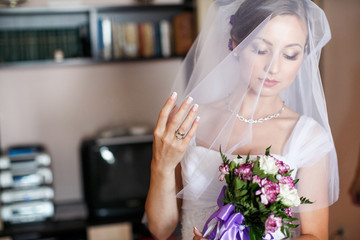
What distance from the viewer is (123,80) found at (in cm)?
336

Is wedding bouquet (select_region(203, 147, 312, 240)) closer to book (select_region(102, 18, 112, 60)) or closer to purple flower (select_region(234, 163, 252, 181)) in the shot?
purple flower (select_region(234, 163, 252, 181))

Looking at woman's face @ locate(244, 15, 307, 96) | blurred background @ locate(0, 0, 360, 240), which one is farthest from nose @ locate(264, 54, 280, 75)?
blurred background @ locate(0, 0, 360, 240)

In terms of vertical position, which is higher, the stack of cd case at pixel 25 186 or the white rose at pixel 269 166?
the white rose at pixel 269 166

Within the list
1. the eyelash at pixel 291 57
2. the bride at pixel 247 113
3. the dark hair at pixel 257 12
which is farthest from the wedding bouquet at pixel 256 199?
the dark hair at pixel 257 12

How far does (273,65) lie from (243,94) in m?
0.17

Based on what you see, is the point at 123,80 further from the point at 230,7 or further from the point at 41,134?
the point at 230,7

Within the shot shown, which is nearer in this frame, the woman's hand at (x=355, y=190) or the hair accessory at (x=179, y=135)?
the hair accessory at (x=179, y=135)

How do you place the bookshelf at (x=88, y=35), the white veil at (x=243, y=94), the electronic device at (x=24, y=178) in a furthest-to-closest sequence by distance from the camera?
the bookshelf at (x=88, y=35) < the electronic device at (x=24, y=178) < the white veil at (x=243, y=94)

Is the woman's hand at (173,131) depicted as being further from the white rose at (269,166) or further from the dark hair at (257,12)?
the dark hair at (257,12)

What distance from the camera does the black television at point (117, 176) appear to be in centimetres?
299

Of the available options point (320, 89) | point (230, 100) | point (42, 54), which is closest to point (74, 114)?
point (42, 54)

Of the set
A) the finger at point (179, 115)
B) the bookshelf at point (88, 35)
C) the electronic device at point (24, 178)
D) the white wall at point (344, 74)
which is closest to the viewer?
the finger at point (179, 115)

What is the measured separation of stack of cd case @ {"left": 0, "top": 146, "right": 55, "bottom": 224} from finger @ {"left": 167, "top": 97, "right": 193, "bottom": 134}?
2.05 metres

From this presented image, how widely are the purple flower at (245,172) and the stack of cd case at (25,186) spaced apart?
2222 mm
